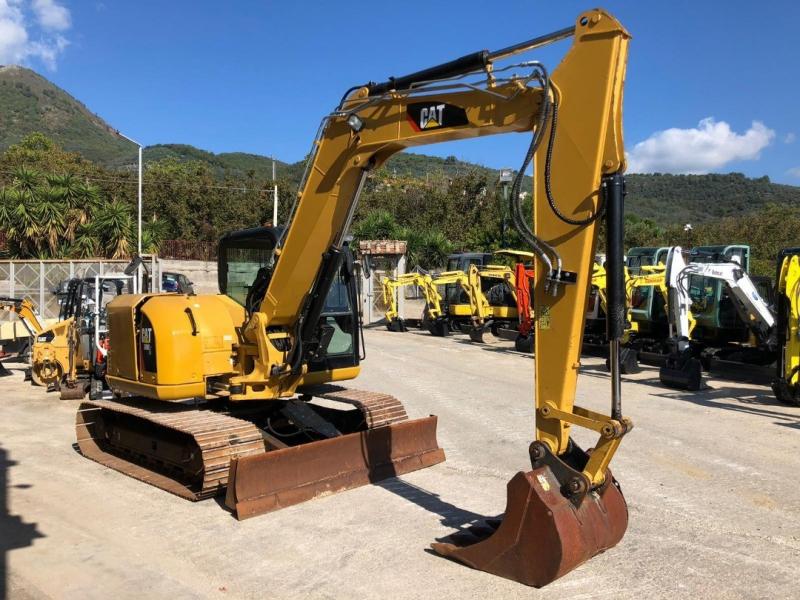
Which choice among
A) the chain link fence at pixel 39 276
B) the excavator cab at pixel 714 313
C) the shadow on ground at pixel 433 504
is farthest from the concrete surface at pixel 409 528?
the chain link fence at pixel 39 276

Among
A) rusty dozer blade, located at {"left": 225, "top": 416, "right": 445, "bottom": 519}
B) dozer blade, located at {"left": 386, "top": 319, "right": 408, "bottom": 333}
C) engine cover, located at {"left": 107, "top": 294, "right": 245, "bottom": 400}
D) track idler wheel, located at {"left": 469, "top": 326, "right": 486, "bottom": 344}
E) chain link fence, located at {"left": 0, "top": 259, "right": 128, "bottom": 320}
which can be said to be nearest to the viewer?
rusty dozer blade, located at {"left": 225, "top": 416, "right": 445, "bottom": 519}

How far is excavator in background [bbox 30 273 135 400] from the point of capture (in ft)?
40.0

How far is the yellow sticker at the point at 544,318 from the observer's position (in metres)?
4.67

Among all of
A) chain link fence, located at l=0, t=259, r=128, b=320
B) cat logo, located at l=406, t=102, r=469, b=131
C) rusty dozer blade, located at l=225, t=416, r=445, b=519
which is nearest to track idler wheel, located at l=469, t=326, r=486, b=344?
chain link fence, located at l=0, t=259, r=128, b=320

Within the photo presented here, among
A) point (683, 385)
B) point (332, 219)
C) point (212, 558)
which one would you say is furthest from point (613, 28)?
point (683, 385)

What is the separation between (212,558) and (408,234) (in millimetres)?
30074

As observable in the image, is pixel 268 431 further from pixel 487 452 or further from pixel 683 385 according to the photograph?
pixel 683 385

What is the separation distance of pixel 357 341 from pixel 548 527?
3.68m

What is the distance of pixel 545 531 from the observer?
14.4ft

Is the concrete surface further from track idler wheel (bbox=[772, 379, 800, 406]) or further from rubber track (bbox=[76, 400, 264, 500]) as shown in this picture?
A: track idler wheel (bbox=[772, 379, 800, 406])

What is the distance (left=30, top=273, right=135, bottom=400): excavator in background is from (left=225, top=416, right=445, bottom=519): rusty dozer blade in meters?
6.74

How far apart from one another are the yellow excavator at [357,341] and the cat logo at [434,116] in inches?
0.6

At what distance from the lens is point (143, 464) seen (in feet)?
25.1

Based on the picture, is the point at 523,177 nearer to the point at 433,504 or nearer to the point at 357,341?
the point at 433,504
